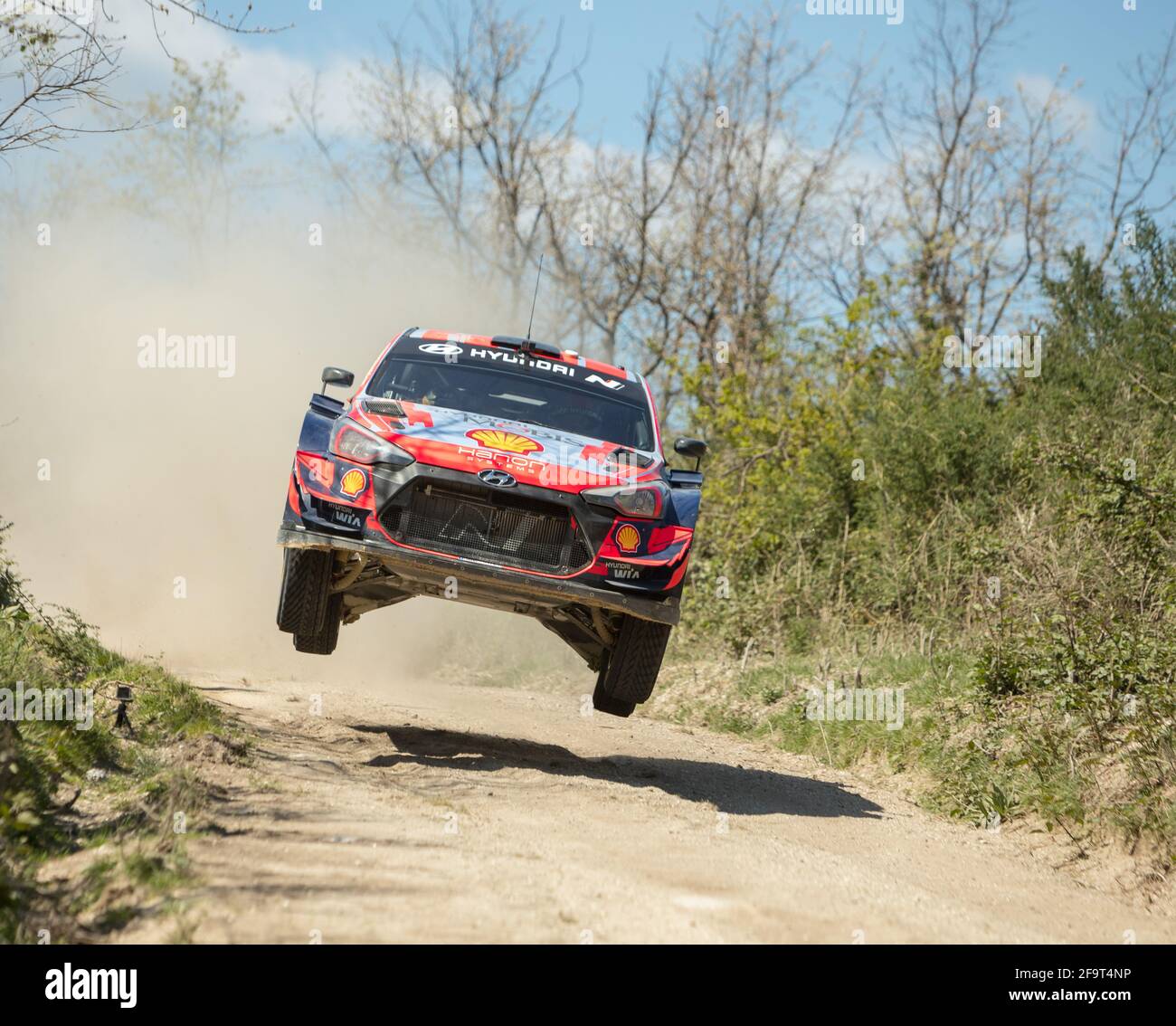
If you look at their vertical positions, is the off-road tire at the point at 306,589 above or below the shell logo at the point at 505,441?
below

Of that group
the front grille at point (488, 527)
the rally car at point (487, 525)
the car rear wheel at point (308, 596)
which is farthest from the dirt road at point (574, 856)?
the front grille at point (488, 527)

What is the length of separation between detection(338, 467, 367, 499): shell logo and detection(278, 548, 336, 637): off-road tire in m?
0.50

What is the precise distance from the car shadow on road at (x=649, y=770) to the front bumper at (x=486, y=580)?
1.29 m

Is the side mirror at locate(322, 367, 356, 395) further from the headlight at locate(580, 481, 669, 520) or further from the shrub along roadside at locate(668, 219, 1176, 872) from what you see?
the shrub along roadside at locate(668, 219, 1176, 872)

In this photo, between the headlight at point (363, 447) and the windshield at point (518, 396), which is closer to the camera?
the headlight at point (363, 447)

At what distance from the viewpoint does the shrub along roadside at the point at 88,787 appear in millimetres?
3949

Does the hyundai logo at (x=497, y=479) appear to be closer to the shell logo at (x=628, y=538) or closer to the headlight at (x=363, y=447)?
the headlight at (x=363, y=447)

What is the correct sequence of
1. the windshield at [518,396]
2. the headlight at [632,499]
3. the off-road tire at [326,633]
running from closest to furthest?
the headlight at [632,499] → the off-road tire at [326,633] → the windshield at [518,396]

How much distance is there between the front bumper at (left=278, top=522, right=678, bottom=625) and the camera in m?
6.44

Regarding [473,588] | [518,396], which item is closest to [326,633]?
[473,588]

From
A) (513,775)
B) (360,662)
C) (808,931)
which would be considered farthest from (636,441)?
(360,662)

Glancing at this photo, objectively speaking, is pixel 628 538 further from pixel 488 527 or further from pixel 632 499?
pixel 488 527
